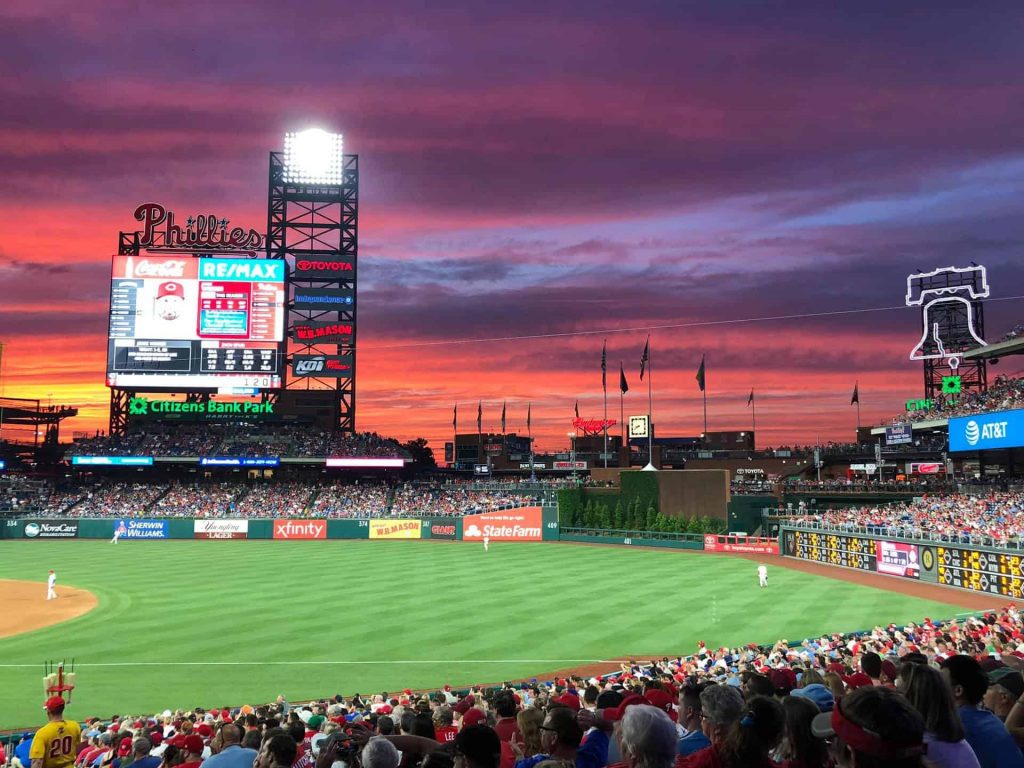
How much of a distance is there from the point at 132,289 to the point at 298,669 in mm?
54181

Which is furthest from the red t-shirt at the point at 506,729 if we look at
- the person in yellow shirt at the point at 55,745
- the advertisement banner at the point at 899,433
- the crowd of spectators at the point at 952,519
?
the advertisement banner at the point at 899,433

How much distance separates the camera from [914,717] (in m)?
3.07

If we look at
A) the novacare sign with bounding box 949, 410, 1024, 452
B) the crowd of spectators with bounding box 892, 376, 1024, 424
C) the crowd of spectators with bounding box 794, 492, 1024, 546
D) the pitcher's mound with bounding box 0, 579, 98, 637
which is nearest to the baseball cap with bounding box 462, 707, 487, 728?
the pitcher's mound with bounding box 0, 579, 98, 637

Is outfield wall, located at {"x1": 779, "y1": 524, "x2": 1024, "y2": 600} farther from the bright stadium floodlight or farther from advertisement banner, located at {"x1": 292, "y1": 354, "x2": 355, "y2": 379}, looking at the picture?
the bright stadium floodlight

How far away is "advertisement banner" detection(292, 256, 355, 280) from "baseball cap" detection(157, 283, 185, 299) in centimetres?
985

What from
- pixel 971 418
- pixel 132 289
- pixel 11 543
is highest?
pixel 132 289

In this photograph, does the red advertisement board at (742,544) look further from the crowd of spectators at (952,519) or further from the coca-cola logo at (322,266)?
the coca-cola logo at (322,266)

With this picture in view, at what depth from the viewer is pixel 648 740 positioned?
3.58 metres

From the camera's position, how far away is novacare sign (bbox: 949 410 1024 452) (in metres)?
40.4

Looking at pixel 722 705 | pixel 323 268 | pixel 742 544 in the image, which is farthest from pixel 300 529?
pixel 722 705

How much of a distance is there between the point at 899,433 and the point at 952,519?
1978 cm

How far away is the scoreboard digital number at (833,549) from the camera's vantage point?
3934 cm

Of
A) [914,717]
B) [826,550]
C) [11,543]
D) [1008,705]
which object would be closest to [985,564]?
[826,550]

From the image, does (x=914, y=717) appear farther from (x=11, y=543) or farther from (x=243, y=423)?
(x=243, y=423)
